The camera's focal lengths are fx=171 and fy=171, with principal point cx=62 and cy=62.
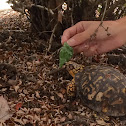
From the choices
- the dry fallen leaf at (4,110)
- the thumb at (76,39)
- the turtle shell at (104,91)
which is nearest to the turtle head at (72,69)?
→ the turtle shell at (104,91)

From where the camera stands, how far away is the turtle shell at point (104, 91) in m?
1.73

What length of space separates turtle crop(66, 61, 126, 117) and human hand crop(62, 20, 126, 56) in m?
0.33

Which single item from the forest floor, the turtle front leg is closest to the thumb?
the forest floor

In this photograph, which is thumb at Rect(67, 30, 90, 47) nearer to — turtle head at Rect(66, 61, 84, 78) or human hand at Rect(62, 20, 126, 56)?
human hand at Rect(62, 20, 126, 56)

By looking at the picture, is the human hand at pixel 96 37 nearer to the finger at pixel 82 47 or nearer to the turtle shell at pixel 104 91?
the finger at pixel 82 47

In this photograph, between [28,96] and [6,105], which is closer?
[6,105]

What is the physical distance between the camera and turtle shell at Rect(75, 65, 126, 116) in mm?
1733

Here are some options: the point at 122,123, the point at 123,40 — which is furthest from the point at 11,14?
the point at 122,123

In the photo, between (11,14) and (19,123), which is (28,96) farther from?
(11,14)

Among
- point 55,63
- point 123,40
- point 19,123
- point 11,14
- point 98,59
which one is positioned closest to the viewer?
point 19,123

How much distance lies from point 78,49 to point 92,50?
218mm

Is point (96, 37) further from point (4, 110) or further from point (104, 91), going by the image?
point (4, 110)

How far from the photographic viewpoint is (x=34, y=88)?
195 centimetres

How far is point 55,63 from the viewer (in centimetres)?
237
